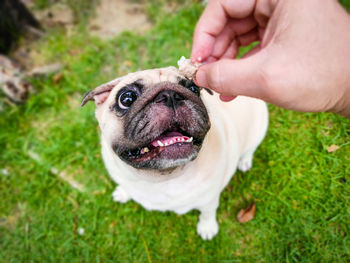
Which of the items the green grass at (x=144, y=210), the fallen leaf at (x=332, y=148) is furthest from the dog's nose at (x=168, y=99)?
the fallen leaf at (x=332, y=148)

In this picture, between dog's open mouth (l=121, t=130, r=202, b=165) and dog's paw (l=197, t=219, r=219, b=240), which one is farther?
dog's paw (l=197, t=219, r=219, b=240)

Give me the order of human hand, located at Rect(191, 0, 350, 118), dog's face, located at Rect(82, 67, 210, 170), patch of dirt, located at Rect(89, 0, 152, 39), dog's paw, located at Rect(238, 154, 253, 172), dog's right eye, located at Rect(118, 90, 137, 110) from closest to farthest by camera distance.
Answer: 1. human hand, located at Rect(191, 0, 350, 118)
2. dog's face, located at Rect(82, 67, 210, 170)
3. dog's right eye, located at Rect(118, 90, 137, 110)
4. dog's paw, located at Rect(238, 154, 253, 172)
5. patch of dirt, located at Rect(89, 0, 152, 39)

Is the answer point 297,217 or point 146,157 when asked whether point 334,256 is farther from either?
point 146,157

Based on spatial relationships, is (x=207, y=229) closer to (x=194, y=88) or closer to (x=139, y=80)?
(x=194, y=88)

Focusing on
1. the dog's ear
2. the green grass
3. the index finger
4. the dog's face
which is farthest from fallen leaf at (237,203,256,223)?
the dog's ear

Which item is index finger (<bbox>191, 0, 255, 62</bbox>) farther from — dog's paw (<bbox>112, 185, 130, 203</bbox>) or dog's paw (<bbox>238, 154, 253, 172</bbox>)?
dog's paw (<bbox>112, 185, 130, 203</bbox>)

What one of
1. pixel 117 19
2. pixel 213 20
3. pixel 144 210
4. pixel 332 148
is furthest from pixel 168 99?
pixel 117 19

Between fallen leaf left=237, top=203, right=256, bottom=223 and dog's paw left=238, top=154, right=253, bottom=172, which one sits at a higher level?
dog's paw left=238, top=154, right=253, bottom=172
